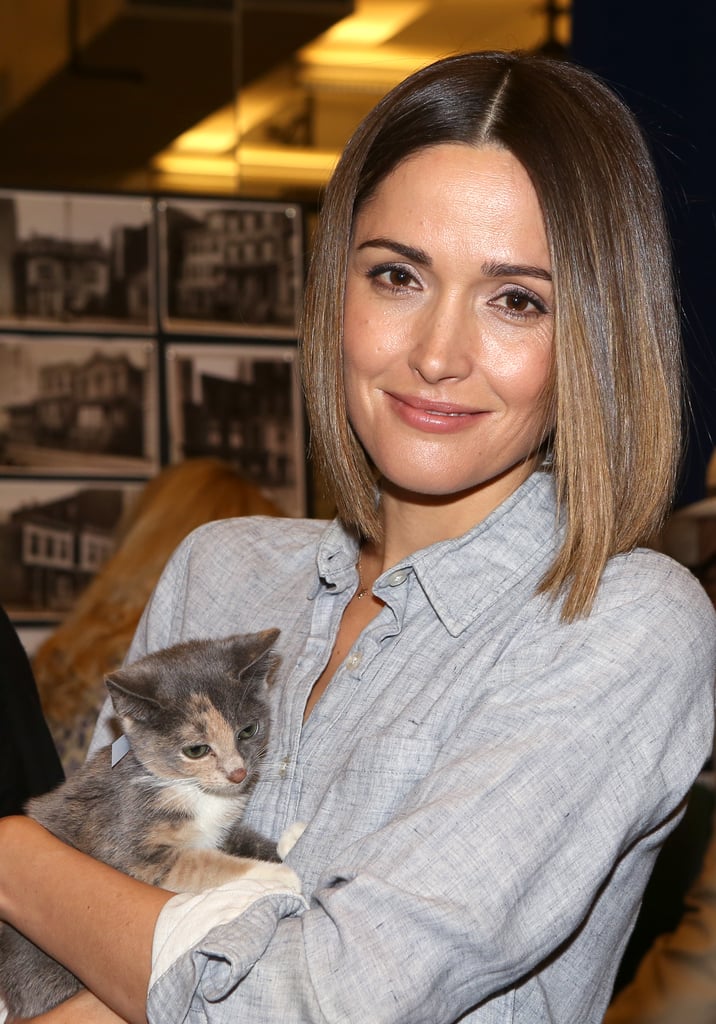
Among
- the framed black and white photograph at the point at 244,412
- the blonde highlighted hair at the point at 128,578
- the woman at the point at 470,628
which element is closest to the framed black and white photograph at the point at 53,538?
the framed black and white photograph at the point at 244,412

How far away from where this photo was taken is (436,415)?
71.9 inches

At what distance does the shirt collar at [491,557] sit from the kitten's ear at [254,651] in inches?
7.4

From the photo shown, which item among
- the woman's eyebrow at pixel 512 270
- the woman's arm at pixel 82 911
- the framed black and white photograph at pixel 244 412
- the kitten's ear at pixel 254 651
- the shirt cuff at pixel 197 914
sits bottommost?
the framed black and white photograph at pixel 244 412

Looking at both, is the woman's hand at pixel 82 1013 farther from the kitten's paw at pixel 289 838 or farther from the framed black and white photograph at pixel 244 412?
the framed black and white photograph at pixel 244 412

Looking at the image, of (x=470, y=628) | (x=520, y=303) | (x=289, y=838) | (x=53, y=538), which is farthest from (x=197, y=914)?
(x=53, y=538)

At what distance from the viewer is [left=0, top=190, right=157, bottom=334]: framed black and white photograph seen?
16.0ft

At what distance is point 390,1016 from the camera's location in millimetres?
1333

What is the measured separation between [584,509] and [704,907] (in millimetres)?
1788

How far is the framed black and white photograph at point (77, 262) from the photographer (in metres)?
4.86

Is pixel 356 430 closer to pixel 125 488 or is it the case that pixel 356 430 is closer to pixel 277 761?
pixel 277 761

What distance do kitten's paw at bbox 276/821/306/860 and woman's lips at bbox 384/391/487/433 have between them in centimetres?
61

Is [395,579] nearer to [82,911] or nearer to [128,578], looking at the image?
[82,911]

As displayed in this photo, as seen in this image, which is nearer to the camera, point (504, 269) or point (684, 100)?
point (504, 269)

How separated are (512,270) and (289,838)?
2.85 feet
